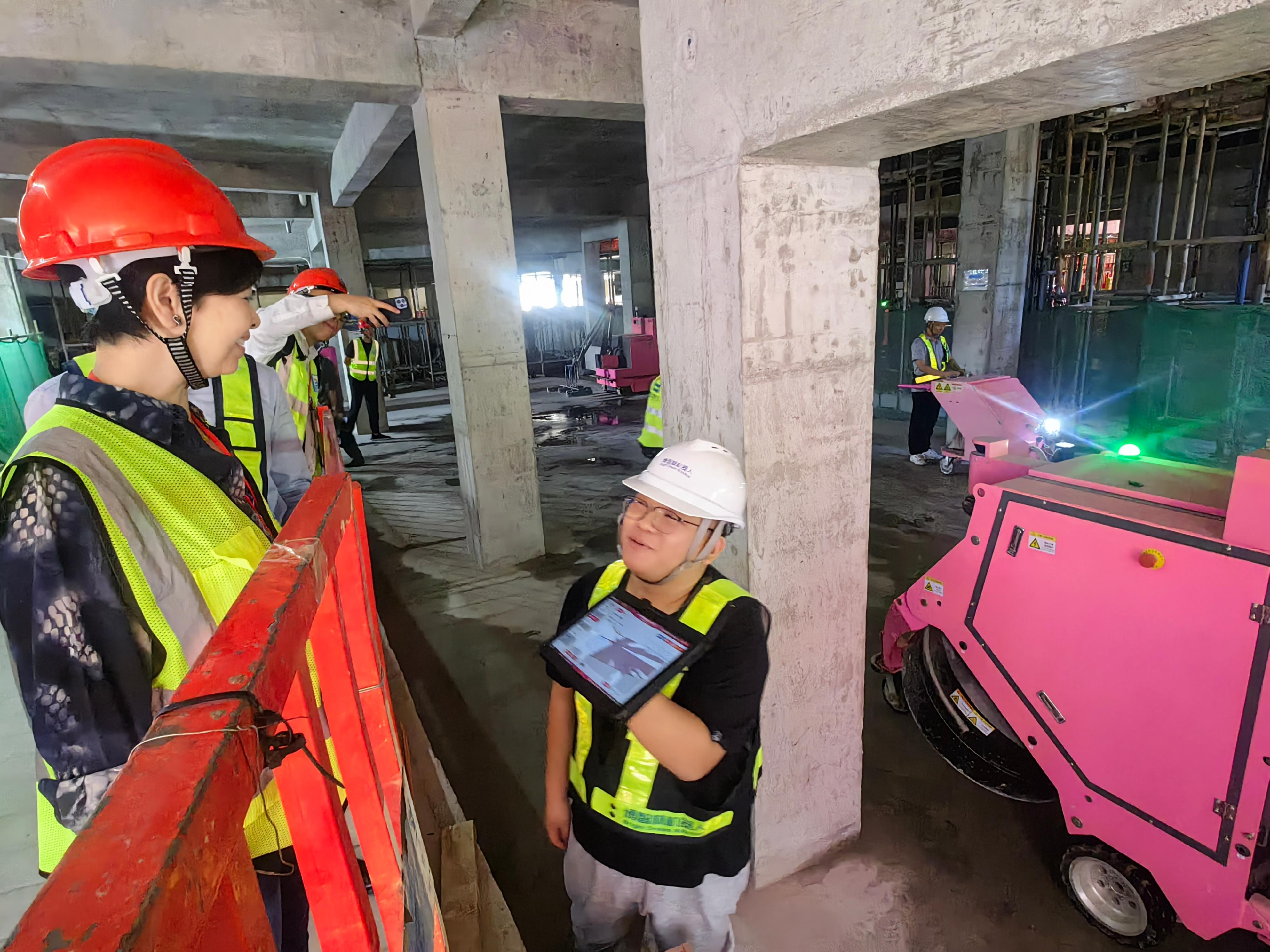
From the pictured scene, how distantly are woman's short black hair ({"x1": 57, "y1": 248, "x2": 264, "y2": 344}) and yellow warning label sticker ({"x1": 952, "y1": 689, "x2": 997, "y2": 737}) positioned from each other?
3.15 meters

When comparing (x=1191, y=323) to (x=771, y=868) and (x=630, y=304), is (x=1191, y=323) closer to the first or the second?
(x=771, y=868)

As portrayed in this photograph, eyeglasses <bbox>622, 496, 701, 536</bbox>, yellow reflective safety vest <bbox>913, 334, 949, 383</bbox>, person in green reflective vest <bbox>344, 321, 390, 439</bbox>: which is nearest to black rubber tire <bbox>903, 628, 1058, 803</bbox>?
eyeglasses <bbox>622, 496, 701, 536</bbox>

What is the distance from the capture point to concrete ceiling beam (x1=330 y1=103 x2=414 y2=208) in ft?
21.2

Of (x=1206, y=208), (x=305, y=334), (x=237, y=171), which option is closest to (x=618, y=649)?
(x=305, y=334)

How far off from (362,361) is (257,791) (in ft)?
39.4

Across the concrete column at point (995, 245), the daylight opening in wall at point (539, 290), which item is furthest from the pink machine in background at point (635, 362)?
the daylight opening in wall at point (539, 290)

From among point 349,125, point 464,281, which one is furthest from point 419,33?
point 349,125

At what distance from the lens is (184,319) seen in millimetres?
1635

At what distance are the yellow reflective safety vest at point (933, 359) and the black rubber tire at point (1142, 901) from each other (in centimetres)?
634

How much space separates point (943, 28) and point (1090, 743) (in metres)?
2.46

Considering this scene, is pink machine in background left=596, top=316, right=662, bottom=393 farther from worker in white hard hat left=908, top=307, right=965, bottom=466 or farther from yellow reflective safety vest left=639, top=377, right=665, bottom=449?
yellow reflective safety vest left=639, top=377, right=665, bottom=449

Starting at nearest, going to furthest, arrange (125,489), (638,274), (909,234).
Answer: (125,489) → (909,234) → (638,274)

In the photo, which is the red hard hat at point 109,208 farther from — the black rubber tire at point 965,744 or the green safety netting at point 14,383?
the green safety netting at point 14,383

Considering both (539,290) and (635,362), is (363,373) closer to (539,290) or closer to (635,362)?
(635,362)
